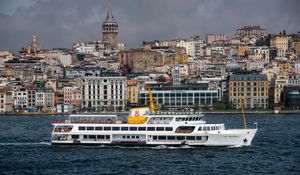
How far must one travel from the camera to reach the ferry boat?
39.2 metres

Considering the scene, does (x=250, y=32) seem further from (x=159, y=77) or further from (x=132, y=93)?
(x=132, y=93)

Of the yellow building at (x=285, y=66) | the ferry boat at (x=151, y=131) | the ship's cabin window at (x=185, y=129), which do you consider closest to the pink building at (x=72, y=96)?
the yellow building at (x=285, y=66)

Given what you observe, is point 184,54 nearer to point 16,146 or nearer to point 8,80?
point 8,80

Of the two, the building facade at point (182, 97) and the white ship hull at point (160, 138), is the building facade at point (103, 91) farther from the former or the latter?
the white ship hull at point (160, 138)

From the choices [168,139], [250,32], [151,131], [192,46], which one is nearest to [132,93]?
[192,46]

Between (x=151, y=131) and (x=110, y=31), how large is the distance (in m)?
124

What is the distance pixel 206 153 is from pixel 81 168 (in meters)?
5.77

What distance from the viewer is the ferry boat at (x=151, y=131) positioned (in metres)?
39.2

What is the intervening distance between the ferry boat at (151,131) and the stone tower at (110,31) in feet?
399

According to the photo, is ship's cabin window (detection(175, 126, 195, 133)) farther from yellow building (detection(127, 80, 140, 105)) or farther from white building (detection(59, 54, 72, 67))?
white building (detection(59, 54, 72, 67))

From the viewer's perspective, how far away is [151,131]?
39.6 m

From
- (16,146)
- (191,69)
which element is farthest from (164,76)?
(16,146)

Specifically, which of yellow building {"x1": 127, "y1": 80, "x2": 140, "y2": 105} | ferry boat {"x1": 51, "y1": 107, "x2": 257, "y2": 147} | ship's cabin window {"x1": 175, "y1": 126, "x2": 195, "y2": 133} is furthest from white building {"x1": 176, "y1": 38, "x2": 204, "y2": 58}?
ship's cabin window {"x1": 175, "y1": 126, "x2": 195, "y2": 133}

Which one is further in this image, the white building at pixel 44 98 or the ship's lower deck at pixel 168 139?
the white building at pixel 44 98
